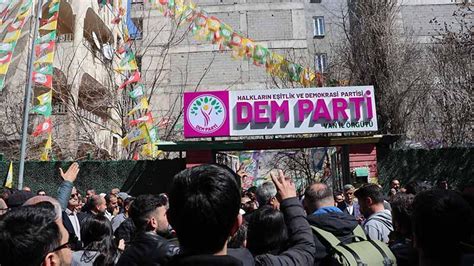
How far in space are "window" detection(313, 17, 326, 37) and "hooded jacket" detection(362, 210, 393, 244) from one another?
24.8 metres

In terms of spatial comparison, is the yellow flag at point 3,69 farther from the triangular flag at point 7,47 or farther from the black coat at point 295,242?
the black coat at point 295,242

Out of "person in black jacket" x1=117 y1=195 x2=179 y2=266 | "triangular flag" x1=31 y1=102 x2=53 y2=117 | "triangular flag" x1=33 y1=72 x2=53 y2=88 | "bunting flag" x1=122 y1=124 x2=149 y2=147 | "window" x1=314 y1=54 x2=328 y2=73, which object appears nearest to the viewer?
"person in black jacket" x1=117 y1=195 x2=179 y2=266

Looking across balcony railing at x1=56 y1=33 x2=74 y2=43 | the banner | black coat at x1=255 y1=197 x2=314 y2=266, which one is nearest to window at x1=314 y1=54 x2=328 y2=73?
the banner

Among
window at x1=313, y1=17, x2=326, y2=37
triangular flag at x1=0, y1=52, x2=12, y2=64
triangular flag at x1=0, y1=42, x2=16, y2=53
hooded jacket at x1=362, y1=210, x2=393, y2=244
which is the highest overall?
window at x1=313, y1=17, x2=326, y2=37

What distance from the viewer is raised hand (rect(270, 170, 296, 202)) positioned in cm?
236

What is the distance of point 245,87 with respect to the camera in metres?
26.5

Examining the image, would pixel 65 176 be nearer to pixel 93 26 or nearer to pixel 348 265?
pixel 348 265

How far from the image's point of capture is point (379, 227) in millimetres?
3996

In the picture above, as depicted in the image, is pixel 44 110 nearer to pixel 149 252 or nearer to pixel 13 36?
pixel 13 36

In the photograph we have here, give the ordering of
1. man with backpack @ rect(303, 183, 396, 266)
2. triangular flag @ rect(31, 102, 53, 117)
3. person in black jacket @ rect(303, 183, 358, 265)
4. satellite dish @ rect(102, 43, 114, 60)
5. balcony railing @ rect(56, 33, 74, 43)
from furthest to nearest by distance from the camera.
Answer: balcony railing @ rect(56, 33, 74, 43) < satellite dish @ rect(102, 43, 114, 60) < triangular flag @ rect(31, 102, 53, 117) < person in black jacket @ rect(303, 183, 358, 265) < man with backpack @ rect(303, 183, 396, 266)

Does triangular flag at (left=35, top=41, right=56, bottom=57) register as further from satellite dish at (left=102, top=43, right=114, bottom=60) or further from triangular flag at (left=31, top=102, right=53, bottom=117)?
satellite dish at (left=102, top=43, right=114, bottom=60)

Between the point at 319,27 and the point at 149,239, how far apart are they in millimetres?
26784

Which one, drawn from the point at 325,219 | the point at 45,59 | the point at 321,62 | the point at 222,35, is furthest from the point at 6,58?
the point at 321,62

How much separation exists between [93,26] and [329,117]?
50.2ft
